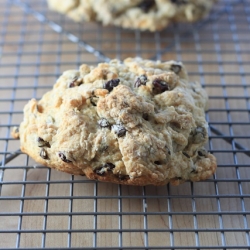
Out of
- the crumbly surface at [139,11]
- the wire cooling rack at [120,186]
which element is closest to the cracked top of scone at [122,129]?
the wire cooling rack at [120,186]

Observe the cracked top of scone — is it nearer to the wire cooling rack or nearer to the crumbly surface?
the wire cooling rack

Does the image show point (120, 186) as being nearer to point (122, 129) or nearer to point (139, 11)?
point (122, 129)

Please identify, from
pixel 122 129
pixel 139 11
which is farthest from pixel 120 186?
pixel 139 11

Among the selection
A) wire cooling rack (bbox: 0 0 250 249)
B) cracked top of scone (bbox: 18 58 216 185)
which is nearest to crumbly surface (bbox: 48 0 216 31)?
wire cooling rack (bbox: 0 0 250 249)

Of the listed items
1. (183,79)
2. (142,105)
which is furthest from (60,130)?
(183,79)

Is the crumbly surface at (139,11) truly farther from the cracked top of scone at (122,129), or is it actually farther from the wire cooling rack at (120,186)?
the cracked top of scone at (122,129)

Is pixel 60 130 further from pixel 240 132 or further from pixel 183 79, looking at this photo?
pixel 240 132
